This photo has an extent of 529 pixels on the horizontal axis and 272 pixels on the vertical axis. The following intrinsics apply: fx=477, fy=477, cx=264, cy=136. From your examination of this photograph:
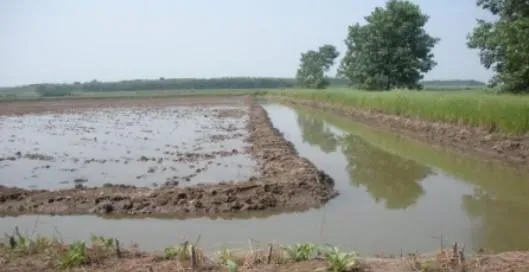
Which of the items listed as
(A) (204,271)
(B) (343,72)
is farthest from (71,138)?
(B) (343,72)

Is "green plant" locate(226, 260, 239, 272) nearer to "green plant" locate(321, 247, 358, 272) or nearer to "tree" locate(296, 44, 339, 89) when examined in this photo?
"green plant" locate(321, 247, 358, 272)

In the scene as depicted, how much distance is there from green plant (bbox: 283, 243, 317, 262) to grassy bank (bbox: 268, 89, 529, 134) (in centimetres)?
1041

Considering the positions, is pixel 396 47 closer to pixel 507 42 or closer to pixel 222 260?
pixel 507 42

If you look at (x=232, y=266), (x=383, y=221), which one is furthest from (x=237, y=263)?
(x=383, y=221)

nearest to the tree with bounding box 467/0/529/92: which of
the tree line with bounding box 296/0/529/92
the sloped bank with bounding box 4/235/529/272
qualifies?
the tree line with bounding box 296/0/529/92

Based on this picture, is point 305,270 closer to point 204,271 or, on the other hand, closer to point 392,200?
point 204,271

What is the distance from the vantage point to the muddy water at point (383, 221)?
272 inches

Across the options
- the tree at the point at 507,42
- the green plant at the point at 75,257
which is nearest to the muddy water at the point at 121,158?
the green plant at the point at 75,257

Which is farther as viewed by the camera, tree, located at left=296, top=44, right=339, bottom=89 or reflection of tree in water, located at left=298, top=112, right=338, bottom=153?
tree, located at left=296, top=44, right=339, bottom=89

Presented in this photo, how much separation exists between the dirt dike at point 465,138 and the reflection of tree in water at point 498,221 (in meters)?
3.47

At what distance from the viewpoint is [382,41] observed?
3512cm

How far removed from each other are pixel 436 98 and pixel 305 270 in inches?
659

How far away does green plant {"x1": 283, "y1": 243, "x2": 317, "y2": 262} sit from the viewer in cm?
490

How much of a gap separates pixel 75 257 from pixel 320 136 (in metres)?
→ 17.9
